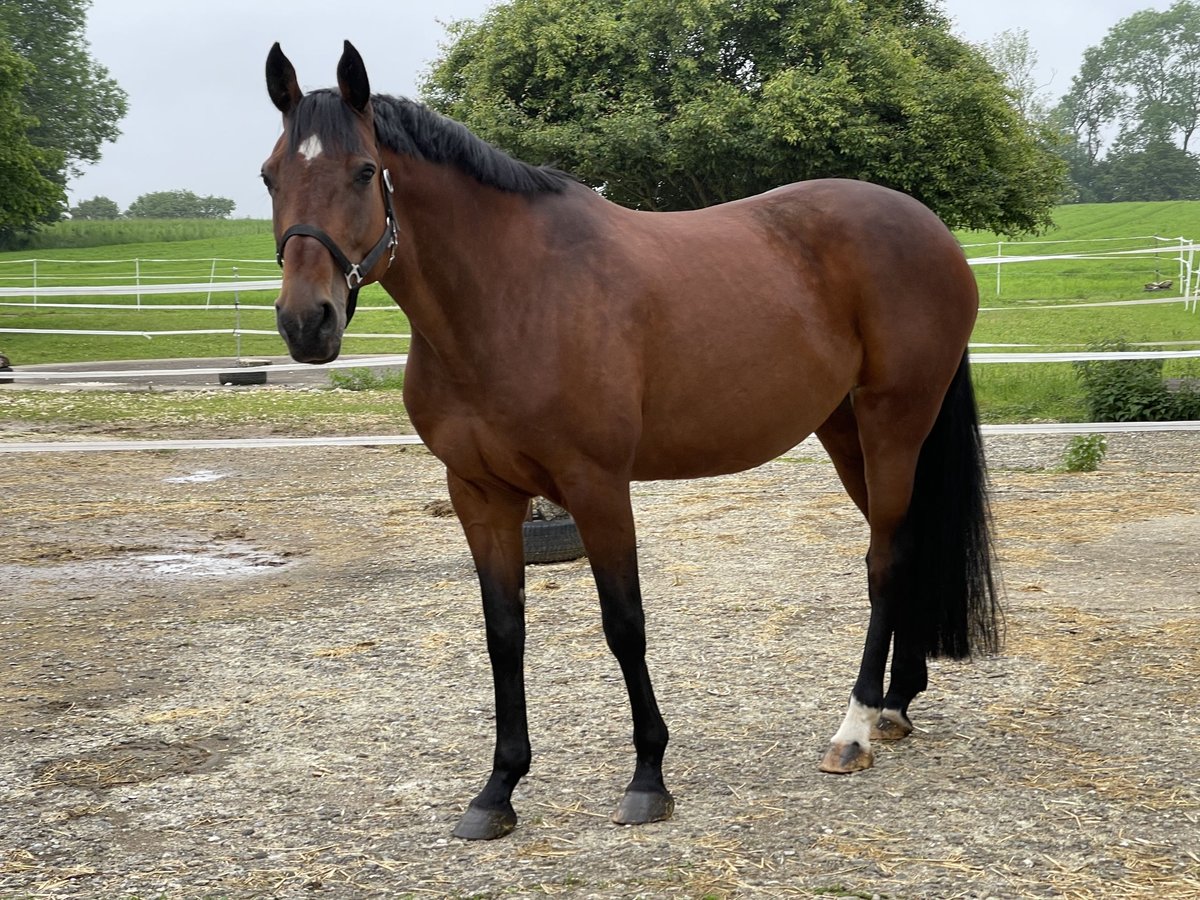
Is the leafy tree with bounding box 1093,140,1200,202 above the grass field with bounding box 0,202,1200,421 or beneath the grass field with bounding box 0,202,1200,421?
above

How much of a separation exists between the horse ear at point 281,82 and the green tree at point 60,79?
4221cm

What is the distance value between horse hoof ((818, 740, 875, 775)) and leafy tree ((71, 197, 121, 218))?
73015 mm

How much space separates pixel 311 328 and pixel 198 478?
24.8 ft

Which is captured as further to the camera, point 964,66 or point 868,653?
point 964,66

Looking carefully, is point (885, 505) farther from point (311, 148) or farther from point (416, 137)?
point (311, 148)

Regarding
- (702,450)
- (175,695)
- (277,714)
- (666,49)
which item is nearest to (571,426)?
(702,450)

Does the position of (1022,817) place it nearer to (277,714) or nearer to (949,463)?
(949,463)

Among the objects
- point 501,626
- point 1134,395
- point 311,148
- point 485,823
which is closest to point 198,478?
point 501,626

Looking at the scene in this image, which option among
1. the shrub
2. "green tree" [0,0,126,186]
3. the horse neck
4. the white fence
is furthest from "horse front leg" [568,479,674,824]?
"green tree" [0,0,126,186]

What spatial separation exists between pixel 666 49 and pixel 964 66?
3873 millimetres

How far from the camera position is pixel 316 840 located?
3.12 metres

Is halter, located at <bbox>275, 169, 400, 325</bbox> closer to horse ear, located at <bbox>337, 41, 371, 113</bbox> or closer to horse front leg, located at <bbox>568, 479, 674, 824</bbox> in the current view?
horse ear, located at <bbox>337, 41, 371, 113</bbox>

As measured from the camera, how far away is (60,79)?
4144 centimetres

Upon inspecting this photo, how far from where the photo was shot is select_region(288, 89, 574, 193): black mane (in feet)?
8.86
